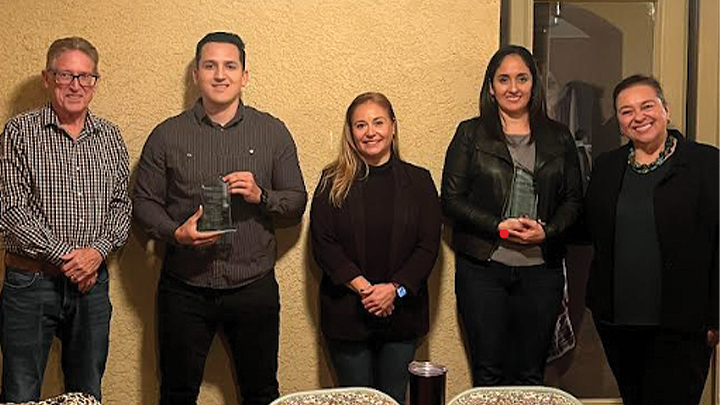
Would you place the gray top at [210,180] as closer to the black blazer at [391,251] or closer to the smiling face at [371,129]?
the black blazer at [391,251]

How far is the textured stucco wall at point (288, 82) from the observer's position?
331 centimetres

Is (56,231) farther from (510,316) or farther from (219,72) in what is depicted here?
(510,316)

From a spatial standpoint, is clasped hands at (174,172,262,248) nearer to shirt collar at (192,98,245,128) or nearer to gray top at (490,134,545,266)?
shirt collar at (192,98,245,128)

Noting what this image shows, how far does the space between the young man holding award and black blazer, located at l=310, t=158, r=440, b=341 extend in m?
0.17

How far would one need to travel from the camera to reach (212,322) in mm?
3139

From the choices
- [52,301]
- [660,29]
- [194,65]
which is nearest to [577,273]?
[660,29]

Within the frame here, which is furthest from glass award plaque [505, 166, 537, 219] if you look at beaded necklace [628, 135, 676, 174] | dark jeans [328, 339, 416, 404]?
dark jeans [328, 339, 416, 404]

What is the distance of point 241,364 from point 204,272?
39 centimetres

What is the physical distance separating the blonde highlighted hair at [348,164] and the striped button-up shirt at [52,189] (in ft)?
2.65

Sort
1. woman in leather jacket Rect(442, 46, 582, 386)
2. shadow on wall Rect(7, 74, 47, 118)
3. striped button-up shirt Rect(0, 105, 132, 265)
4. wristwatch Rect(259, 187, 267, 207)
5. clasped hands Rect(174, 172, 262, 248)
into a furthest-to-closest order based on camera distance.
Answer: shadow on wall Rect(7, 74, 47, 118), woman in leather jacket Rect(442, 46, 582, 386), wristwatch Rect(259, 187, 267, 207), clasped hands Rect(174, 172, 262, 248), striped button-up shirt Rect(0, 105, 132, 265)

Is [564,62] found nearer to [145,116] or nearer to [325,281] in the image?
[325,281]

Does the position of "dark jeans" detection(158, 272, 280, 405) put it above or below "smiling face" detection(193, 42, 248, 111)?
below

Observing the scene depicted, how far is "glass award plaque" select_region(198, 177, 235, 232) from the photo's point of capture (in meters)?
2.92

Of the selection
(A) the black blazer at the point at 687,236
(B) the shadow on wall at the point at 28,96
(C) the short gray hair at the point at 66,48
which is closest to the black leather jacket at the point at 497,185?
(A) the black blazer at the point at 687,236
